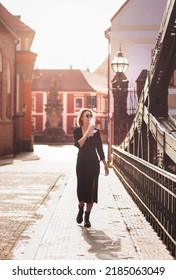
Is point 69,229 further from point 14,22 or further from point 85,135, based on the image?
point 14,22

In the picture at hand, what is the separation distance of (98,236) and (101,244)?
0.59 metres

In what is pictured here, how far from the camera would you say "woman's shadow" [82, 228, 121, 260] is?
23.7ft

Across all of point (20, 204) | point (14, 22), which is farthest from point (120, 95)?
point (14, 22)

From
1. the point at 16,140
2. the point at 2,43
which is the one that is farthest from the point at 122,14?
the point at 16,140

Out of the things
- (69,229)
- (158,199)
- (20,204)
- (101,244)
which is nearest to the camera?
(101,244)

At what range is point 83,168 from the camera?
9.17 m

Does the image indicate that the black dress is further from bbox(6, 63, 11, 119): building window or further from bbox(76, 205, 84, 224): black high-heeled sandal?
bbox(6, 63, 11, 119): building window

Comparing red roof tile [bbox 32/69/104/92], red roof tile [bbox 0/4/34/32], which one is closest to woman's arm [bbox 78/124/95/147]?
red roof tile [bbox 0/4/34/32]

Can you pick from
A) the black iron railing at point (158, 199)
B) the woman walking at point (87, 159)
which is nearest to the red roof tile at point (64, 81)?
the black iron railing at point (158, 199)

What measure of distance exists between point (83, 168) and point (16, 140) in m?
31.3

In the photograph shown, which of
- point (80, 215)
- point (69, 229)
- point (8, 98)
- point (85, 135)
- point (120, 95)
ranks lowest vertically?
point (69, 229)

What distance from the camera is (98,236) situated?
28.0 ft

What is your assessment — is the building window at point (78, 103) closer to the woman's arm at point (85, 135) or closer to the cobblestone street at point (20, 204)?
the cobblestone street at point (20, 204)
